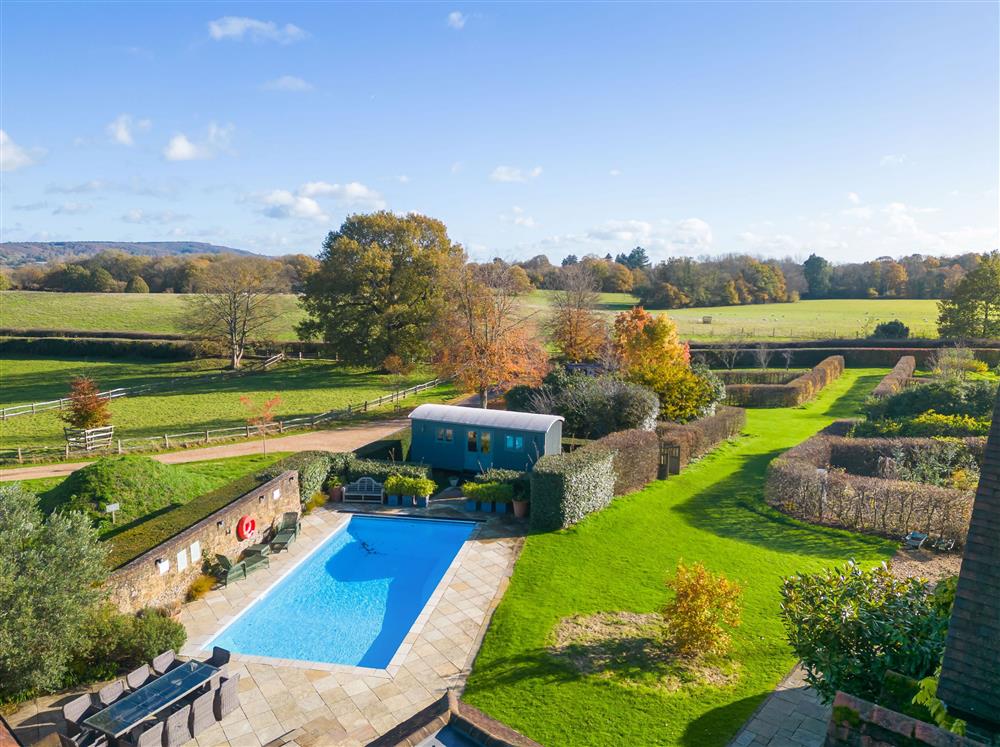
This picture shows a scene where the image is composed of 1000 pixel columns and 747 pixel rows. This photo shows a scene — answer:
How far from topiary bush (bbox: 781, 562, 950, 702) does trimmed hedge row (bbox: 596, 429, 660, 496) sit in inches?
396

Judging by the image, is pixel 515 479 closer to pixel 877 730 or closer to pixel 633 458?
pixel 633 458

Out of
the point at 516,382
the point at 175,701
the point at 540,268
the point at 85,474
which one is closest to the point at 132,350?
the point at 516,382

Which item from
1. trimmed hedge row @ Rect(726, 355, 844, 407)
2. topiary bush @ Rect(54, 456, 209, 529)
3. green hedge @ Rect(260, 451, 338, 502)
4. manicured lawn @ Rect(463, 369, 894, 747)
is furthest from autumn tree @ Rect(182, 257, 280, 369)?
manicured lawn @ Rect(463, 369, 894, 747)

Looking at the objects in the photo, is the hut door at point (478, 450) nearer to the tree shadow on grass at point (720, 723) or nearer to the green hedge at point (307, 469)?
the green hedge at point (307, 469)

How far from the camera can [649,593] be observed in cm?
1308

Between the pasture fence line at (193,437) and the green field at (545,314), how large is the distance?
78.7ft

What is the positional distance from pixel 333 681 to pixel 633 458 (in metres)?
11.7

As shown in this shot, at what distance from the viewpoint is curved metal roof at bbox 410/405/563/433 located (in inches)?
822

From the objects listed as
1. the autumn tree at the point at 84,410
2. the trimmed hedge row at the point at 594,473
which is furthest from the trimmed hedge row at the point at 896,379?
the autumn tree at the point at 84,410

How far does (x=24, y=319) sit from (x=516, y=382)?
54.0m

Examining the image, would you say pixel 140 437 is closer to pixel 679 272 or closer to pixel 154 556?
pixel 154 556

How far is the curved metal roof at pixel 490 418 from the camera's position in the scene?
2089cm

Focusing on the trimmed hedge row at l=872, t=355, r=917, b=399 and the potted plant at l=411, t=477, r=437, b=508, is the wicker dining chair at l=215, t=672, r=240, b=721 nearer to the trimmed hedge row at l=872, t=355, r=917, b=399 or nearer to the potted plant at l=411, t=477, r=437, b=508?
the potted plant at l=411, t=477, r=437, b=508

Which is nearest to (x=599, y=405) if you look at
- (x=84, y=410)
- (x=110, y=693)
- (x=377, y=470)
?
(x=377, y=470)
